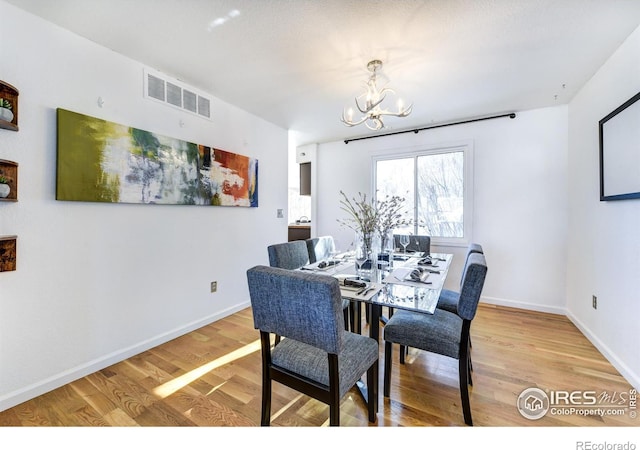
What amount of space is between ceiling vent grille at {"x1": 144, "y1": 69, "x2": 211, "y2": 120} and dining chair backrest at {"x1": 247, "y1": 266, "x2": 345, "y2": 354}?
6.79 feet

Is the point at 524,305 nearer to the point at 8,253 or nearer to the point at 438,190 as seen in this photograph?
the point at 438,190

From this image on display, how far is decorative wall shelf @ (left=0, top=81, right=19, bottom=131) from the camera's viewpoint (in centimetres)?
155

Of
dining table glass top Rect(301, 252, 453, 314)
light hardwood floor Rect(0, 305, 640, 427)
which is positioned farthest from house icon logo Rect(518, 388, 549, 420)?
dining table glass top Rect(301, 252, 453, 314)

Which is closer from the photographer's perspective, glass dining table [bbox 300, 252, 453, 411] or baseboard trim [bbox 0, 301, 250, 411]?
glass dining table [bbox 300, 252, 453, 411]

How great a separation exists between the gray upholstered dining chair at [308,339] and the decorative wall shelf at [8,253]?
5.05 feet

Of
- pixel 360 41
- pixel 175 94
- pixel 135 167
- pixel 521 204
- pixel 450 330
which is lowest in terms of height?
pixel 450 330

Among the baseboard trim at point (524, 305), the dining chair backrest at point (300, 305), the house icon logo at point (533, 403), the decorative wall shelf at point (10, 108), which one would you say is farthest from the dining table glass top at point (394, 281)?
the decorative wall shelf at point (10, 108)

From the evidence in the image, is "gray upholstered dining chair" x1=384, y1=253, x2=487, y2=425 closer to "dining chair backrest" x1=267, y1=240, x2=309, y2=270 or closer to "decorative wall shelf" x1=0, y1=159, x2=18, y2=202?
"dining chair backrest" x1=267, y1=240, x2=309, y2=270

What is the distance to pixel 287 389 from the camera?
6.07 ft

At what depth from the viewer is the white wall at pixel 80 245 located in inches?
66.7

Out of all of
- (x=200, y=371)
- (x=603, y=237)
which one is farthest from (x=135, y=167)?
(x=603, y=237)

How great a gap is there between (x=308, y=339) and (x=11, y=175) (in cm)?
202

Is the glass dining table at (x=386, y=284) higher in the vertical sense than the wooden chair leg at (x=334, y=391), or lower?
higher

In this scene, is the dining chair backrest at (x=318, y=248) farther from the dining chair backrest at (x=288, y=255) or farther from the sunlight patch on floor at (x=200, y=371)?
the sunlight patch on floor at (x=200, y=371)
